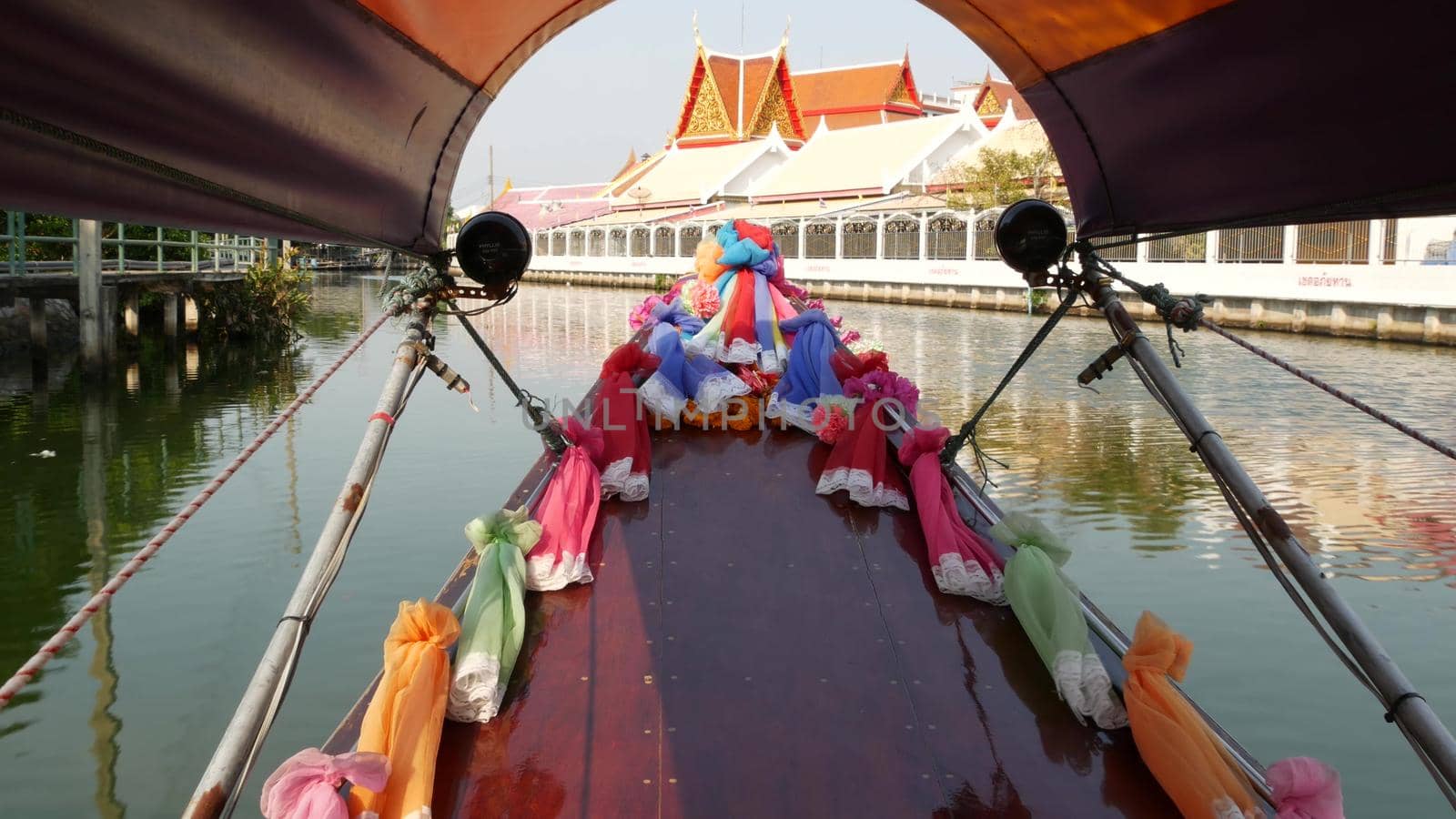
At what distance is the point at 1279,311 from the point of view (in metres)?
15.4

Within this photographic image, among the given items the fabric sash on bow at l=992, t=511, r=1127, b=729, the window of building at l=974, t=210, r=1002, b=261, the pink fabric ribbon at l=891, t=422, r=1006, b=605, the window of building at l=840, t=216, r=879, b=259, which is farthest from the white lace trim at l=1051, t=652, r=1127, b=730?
the window of building at l=840, t=216, r=879, b=259

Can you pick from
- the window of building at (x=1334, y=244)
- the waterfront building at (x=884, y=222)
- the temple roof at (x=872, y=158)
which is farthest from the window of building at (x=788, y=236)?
the window of building at (x=1334, y=244)

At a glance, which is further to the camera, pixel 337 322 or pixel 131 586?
pixel 337 322

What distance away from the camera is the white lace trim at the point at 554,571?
2.92m

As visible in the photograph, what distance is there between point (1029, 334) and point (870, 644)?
13631 millimetres

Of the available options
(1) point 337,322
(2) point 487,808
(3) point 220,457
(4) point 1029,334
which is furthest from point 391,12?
(1) point 337,322

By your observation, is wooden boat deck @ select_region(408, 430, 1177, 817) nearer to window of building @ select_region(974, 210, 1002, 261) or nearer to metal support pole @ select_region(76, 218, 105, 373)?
metal support pole @ select_region(76, 218, 105, 373)

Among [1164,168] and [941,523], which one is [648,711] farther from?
[1164,168]

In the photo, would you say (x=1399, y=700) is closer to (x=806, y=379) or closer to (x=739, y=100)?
(x=806, y=379)

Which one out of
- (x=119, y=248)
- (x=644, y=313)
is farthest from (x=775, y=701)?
(x=119, y=248)

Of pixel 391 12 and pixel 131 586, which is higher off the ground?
pixel 391 12

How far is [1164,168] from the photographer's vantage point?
95.3 inches

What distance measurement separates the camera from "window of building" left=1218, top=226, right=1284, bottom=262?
16.2 metres

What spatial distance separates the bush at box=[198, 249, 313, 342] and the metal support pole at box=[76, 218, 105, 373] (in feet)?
11.5
